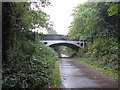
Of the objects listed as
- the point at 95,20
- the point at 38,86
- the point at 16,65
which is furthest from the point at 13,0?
the point at 95,20

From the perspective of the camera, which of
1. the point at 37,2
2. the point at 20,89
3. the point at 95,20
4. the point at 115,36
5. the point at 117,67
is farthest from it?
the point at 95,20

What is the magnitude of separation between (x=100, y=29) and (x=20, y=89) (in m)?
11.4

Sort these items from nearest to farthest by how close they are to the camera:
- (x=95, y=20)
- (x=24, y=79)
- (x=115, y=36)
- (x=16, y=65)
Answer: (x=24, y=79), (x=16, y=65), (x=115, y=36), (x=95, y=20)

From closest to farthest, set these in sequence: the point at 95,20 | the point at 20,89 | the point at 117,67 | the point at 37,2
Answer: the point at 20,89 < the point at 37,2 < the point at 117,67 < the point at 95,20

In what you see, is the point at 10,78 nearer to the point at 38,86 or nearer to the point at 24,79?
the point at 24,79

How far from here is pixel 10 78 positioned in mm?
4176

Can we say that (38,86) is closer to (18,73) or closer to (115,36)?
(18,73)

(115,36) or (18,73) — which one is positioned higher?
(115,36)

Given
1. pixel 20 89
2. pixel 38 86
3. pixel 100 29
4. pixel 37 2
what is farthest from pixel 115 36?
pixel 20 89

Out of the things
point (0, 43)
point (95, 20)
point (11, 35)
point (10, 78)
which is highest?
point (95, 20)

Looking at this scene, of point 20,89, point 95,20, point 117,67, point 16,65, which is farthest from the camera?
point 95,20

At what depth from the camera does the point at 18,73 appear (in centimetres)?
463

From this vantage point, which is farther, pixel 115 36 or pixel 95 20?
pixel 95 20

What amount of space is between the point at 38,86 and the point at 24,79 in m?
0.61
